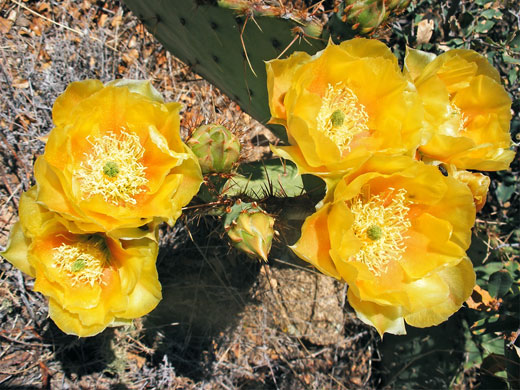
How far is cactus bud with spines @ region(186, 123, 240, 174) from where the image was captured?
97cm

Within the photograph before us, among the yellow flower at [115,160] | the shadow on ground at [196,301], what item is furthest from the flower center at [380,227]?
the shadow on ground at [196,301]

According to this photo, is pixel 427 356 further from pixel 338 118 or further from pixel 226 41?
pixel 226 41

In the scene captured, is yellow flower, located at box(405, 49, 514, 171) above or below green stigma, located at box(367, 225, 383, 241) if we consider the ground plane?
above

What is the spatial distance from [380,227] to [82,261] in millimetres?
673

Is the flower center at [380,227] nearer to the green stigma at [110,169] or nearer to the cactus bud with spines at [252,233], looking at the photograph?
the cactus bud with spines at [252,233]

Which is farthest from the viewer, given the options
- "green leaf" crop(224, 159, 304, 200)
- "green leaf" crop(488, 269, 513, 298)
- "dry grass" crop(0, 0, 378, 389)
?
"dry grass" crop(0, 0, 378, 389)

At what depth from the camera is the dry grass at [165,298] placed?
5.29ft

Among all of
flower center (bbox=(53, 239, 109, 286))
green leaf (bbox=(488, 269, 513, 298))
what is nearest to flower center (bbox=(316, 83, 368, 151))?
flower center (bbox=(53, 239, 109, 286))

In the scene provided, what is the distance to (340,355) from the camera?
2.09 m

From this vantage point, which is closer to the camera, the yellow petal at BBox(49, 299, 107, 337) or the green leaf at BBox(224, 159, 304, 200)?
the yellow petal at BBox(49, 299, 107, 337)

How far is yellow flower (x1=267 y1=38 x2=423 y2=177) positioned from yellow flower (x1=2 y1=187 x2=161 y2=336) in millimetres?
374

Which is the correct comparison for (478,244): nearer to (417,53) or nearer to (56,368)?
(417,53)

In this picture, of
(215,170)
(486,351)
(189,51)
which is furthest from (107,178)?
(486,351)

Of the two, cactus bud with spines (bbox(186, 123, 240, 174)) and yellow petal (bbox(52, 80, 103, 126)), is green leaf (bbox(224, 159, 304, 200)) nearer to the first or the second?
cactus bud with spines (bbox(186, 123, 240, 174))
